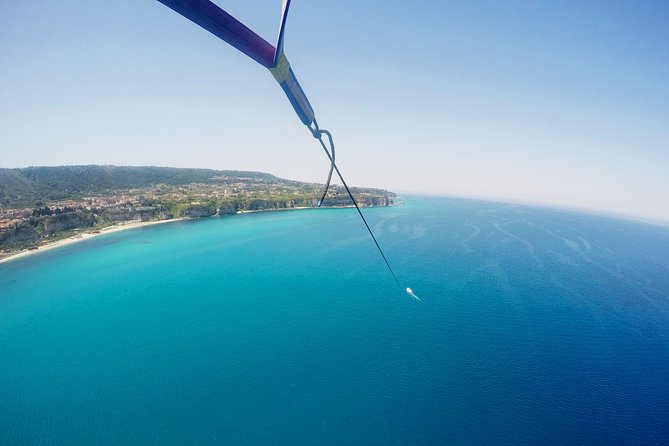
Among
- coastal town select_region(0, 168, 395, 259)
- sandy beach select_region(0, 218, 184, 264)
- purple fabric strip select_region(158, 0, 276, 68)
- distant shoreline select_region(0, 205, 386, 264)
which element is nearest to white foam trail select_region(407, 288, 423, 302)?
purple fabric strip select_region(158, 0, 276, 68)

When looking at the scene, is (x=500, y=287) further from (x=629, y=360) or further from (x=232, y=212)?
(x=232, y=212)

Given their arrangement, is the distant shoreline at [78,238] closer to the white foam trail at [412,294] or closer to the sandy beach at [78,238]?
the sandy beach at [78,238]

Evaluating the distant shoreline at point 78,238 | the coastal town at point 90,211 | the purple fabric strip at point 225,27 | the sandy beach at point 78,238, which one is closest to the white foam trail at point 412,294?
the purple fabric strip at point 225,27

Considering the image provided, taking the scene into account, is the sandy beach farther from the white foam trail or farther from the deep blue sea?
the white foam trail

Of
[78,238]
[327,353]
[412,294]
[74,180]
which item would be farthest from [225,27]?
[74,180]

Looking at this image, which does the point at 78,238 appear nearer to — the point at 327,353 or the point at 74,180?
the point at 327,353

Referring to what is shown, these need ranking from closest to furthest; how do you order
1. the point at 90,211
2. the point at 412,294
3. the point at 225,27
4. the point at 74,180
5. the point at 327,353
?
the point at 225,27 → the point at 327,353 → the point at 412,294 → the point at 90,211 → the point at 74,180
